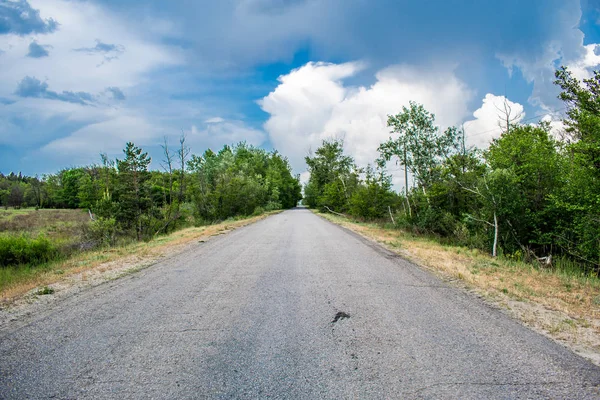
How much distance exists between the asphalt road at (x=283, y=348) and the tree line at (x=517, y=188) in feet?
24.0

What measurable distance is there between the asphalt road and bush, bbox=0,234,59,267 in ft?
22.5

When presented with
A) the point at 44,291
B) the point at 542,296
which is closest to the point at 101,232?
the point at 44,291

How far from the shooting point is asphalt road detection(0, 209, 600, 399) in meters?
2.80

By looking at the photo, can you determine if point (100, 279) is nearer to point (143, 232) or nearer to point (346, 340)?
point (346, 340)

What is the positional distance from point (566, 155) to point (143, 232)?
872 inches

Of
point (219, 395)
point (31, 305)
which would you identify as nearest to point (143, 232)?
point (31, 305)

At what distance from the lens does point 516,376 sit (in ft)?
A: 9.73

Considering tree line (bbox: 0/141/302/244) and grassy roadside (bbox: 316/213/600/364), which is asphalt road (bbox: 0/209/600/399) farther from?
tree line (bbox: 0/141/302/244)

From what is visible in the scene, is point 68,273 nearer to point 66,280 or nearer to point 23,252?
point 66,280

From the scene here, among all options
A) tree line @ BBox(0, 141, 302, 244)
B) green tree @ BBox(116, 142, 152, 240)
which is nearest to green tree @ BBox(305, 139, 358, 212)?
tree line @ BBox(0, 141, 302, 244)

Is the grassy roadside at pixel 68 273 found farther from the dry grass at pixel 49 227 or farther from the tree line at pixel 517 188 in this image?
the tree line at pixel 517 188

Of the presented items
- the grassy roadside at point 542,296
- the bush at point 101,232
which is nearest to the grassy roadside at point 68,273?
the bush at point 101,232

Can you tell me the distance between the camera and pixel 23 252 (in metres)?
10.8

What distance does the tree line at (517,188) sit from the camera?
10.0m
